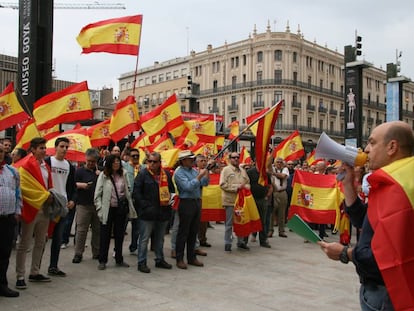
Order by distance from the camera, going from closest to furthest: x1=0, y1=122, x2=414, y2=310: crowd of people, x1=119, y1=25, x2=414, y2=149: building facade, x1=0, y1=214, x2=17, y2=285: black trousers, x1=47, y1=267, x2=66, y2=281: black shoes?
x1=0, y1=214, x2=17, y2=285: black trousers → x1=0, y1=122, x2=414, y2=310: crowd of people → x1=47, y1=267, x2=66, y2=281: black shoes → x1=119, y1=25, x2=414, y2=149: building facade

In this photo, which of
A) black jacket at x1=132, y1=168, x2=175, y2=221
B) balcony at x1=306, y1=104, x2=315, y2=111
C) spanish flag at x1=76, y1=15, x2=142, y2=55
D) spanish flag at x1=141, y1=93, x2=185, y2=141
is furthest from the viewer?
balcony at x1=306, y1=104, x2=315, y2=111

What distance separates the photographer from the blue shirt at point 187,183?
7.71 meters

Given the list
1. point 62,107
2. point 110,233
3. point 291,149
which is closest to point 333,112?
point 291,149

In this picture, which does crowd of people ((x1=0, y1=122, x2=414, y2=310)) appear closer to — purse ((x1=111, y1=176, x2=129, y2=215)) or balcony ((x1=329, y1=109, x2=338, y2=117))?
Answer: purse ((x1=111, y1=176, x2=129, y2=215))

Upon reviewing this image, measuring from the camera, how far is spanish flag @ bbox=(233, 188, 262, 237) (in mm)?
9352

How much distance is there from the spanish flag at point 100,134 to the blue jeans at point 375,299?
11.3 metres

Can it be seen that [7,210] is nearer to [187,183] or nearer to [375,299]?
[187,183]

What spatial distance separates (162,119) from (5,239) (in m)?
8.50

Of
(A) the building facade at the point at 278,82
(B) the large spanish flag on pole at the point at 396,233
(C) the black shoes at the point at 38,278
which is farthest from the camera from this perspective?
(A) the building facade at the point at 278,82

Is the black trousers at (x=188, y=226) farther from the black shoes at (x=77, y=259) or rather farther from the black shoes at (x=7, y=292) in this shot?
the black shoes at (x=7, y=292)

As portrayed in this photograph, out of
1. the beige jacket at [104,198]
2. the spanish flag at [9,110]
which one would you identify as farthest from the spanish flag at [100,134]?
the beige jacket at [104,198]

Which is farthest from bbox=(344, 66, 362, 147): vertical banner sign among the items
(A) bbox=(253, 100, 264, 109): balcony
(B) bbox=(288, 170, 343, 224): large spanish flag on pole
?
(A) bbox=(253, 100, 264, 109): balcony

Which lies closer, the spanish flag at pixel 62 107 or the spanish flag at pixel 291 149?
the spanish flag at pixel 62 107

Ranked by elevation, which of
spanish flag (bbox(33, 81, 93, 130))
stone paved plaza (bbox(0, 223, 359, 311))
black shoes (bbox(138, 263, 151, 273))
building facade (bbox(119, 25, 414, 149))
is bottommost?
stone paved plaza (bbox(0, 223, 359, 311))
